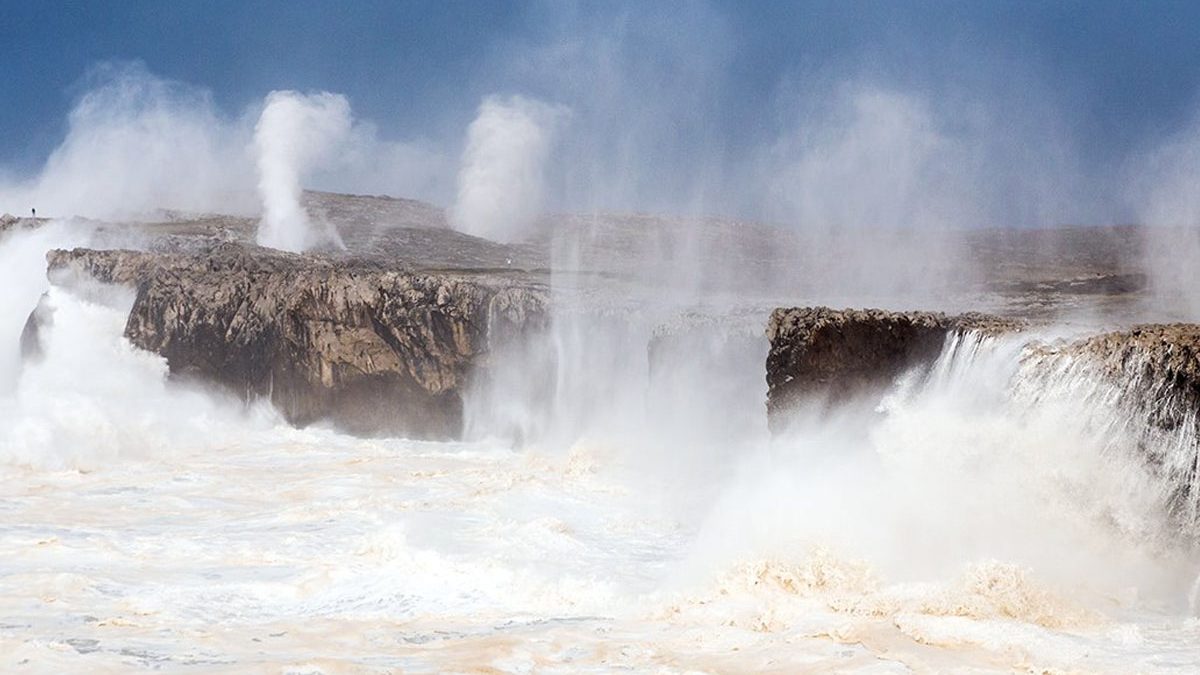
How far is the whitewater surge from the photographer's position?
8070mm

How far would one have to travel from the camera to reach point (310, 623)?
9.06 metres

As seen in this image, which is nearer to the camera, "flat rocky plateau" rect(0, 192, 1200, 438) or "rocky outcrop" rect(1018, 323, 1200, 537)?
"rocky outcrop" rect(1018, 323, 1200, 537)

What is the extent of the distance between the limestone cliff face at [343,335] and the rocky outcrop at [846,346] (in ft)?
27.4

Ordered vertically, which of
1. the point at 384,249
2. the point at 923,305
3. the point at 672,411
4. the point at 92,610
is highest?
the point at 384,249

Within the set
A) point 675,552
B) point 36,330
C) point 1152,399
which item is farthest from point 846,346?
point 36,330

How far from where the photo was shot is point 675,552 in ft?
39.5

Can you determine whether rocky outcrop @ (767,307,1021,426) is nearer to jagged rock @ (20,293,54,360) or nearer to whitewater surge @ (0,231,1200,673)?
whitewater surge @ (0,231,1200,673)

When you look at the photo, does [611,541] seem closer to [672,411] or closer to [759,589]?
[759,589]

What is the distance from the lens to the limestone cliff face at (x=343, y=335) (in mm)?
22672

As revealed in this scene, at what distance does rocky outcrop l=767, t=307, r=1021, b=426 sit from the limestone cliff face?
27.4 feet

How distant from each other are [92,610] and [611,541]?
5653 millimetres

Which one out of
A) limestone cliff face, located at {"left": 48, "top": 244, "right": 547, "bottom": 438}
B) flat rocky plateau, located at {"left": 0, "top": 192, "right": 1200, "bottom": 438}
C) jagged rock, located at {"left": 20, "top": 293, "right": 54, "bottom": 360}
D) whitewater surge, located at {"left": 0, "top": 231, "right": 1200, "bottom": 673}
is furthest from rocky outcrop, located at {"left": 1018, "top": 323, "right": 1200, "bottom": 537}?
jagged rock, located at {"left": 20, "top": 293, "right": 54, "bottom": 360}

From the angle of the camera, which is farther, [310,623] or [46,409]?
[46,409]

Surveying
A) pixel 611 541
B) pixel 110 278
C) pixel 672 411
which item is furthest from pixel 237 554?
pixel 110 278
